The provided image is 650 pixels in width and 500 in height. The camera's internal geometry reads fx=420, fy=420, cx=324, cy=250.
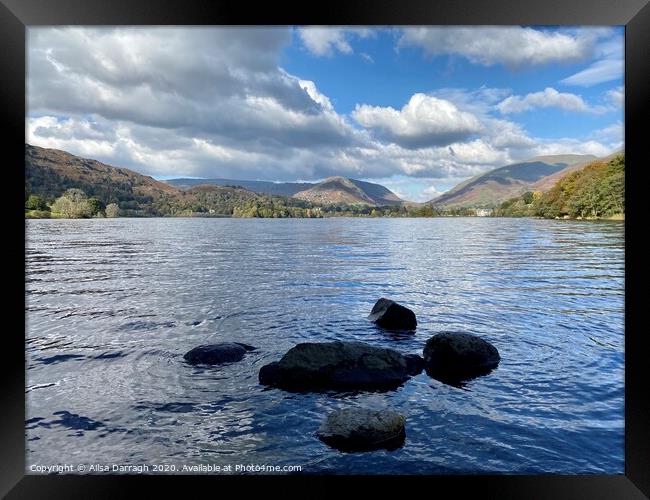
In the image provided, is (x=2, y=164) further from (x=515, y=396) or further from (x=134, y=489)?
(x=515, y=396)

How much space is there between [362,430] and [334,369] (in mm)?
2452

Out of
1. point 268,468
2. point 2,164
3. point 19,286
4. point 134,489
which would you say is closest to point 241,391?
point 268,468

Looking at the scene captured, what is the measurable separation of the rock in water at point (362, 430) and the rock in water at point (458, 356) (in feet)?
10.4

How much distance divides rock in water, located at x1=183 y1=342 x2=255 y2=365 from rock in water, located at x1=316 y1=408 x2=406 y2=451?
14.2ft

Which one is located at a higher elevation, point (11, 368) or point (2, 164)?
point (2, 164)

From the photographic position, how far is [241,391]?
27.6 ft

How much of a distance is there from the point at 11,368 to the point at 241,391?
15.7 feet

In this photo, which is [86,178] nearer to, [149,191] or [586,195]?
[149,191]

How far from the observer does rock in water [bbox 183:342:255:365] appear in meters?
10.3

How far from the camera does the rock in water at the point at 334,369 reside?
344 inches

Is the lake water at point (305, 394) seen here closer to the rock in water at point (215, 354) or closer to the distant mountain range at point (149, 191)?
the rock in water at point (215, 354)
